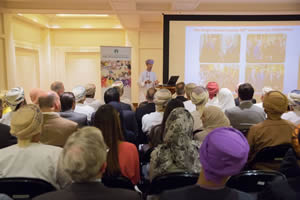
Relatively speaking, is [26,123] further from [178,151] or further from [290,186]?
[290,186]

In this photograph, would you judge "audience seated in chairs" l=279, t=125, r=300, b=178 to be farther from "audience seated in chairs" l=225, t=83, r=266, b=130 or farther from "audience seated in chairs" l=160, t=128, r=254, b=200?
"audience seated in chairs" l=225, t=83, r=266, b=130

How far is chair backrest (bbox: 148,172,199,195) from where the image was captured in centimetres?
143

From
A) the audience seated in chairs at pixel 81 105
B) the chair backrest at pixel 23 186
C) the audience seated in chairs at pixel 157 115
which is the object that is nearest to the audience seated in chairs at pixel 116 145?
the chair backrest at pixel 23 186

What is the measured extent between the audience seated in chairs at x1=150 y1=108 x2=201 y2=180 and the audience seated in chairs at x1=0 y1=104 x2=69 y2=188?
0.62 m

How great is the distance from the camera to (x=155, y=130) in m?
2.42

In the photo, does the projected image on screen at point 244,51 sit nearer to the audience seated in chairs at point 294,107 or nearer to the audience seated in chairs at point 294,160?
the audience seated in chairs at point 294,107

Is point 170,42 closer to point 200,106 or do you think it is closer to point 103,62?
point 103,62

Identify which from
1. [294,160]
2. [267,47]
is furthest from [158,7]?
[294,160]

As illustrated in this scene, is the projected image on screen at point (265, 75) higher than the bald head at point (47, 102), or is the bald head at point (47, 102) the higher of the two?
the projected image on screen at point (265, 75)

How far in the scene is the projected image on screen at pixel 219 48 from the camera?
19.6ft

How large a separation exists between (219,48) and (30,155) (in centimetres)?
527

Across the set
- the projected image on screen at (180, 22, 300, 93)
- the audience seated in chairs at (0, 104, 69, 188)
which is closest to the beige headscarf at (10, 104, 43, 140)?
the audience seated in chairs at (0, 104, 69, 188)

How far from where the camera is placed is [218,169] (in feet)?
3.31

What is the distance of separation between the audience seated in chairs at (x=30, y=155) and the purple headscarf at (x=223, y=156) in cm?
94
